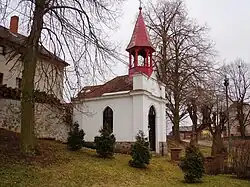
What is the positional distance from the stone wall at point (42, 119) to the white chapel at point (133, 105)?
170 centimetres

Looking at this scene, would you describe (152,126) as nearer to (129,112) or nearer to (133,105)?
(129,112)

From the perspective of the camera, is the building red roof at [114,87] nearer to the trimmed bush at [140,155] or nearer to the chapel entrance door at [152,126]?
the chapel entrance door at [152,126]

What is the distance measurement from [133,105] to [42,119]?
22.8ft

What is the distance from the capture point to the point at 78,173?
476 inches

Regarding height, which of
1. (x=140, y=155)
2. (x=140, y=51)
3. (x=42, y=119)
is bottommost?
(x=140, y=155)

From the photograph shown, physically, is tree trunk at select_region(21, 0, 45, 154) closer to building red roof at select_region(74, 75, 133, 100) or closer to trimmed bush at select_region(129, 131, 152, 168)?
trimmed bush at select_region(129, 131, 152, 168)

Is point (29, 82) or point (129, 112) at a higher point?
point (29, 82)

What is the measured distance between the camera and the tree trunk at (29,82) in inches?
508

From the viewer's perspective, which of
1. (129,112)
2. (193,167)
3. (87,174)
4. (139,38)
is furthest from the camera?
(139,38)

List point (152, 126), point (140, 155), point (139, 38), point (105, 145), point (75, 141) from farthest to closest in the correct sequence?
point (139, 38) < point (152, 126) < point (75, 141) < point (105, 145) < point (140, 155)

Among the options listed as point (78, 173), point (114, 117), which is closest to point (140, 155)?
point (78, 173)

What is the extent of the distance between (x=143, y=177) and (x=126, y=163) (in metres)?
2.19

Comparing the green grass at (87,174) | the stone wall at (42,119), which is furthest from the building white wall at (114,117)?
the green grass at (87,174)

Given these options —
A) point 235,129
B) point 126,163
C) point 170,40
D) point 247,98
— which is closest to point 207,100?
point 170,40
